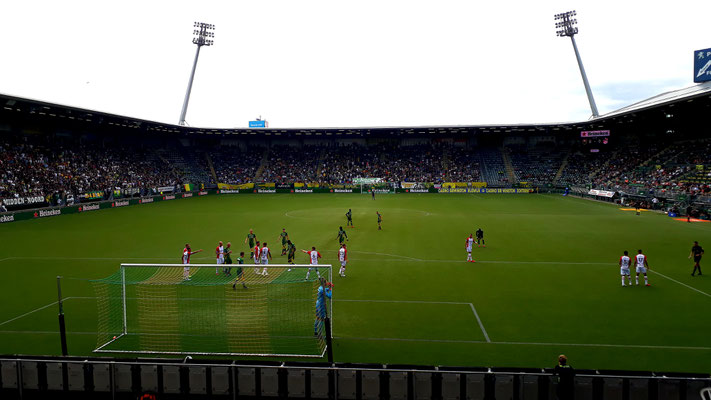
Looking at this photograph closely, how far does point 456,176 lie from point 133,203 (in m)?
52.1

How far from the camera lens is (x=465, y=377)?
768cm

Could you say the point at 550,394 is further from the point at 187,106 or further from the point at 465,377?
the point at 187,106

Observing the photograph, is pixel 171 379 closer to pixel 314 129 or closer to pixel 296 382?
pixel 296 382

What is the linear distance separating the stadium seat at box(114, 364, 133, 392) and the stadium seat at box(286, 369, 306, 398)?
3.44 m

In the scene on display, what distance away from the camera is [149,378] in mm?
8406

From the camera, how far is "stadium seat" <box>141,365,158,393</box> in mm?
8391

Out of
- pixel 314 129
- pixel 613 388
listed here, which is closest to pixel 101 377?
pixel 613 388

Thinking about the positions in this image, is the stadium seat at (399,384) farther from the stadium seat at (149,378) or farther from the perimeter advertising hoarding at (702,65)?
the perimeter advertising hoarding at (702,65)

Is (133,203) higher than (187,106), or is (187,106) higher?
(187,106)

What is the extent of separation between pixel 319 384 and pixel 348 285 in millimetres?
9143

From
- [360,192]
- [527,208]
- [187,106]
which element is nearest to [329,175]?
[360,192]

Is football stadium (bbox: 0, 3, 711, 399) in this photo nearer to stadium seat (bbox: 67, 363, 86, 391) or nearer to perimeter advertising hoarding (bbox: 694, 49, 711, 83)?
stadium seat (bbox: 67, 363, 86, 391)

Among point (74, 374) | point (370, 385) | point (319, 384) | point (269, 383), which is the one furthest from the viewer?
point (74, 374)

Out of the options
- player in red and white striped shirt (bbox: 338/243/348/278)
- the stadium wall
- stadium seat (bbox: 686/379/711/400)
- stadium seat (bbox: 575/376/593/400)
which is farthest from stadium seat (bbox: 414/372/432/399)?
the stadium wall
